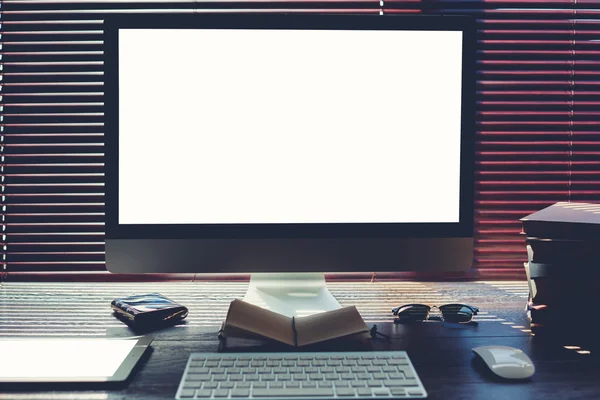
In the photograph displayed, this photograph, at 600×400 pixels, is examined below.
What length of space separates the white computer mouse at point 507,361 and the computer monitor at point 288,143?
0.21m

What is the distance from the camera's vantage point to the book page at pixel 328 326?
81 centimetres

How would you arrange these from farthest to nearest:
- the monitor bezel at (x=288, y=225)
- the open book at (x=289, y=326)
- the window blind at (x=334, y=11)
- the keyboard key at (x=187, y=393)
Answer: the window blind at (x=334, y=11), the monitor bezel at (x=288, y=225), the open book at (x=289, y=326), the keyboard key at (x=187, y=393)

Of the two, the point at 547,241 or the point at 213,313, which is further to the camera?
the point at 213,313

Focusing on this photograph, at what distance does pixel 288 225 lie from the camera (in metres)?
0.94

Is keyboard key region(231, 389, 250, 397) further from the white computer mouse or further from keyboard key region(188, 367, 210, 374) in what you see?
the white computer mouse

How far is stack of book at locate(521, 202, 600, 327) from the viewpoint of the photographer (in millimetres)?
865

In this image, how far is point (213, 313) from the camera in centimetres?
106

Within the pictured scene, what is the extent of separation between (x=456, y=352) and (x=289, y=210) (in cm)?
37

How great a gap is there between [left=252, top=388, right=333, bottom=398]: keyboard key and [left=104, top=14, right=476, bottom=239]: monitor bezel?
13.7 inches

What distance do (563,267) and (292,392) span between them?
538 millimetres

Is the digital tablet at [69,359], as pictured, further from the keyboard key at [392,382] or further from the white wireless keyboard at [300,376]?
the keyboard key at [392,382]

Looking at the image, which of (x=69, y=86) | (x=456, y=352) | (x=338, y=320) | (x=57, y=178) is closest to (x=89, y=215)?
(x=57, y=178)

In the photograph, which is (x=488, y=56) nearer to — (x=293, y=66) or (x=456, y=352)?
(x=293, y=66)

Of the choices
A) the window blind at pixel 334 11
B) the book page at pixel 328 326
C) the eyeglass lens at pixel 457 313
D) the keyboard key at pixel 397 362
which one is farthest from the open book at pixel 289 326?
the window blind at pixel 334 11
